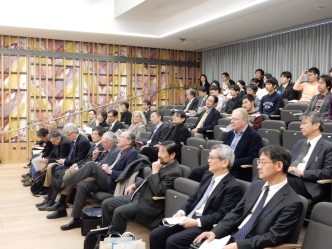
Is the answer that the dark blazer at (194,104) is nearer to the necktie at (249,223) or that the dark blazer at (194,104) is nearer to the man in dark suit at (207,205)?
the man in dark suit at (207,205)

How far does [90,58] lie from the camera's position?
32.2ft

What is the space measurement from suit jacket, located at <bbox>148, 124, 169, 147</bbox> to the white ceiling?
2.52 m

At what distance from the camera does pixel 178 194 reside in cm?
→ 324

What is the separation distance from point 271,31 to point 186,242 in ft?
21.9

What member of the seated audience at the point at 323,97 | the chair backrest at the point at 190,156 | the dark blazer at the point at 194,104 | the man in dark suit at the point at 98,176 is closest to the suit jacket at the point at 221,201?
the man in dark suit at the point at 98,176

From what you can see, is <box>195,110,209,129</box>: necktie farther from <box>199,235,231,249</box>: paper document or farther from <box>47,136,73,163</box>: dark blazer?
<box>199,235,231,249</box>: paper document

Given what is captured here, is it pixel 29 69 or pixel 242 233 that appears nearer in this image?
pixel 242 233

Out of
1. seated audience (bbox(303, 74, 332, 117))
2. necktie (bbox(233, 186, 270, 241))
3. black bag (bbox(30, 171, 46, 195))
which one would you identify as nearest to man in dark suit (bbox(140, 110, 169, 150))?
black bag (bbox(30, 171, 46, 195))

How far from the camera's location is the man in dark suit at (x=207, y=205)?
8.93ft

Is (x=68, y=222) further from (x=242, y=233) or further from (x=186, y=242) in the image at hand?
(x=242, y=233)

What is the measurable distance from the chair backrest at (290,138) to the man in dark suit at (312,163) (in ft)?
2.45

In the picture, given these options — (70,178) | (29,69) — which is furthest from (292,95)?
(29,69)

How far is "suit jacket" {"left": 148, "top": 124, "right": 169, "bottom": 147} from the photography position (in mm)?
5660

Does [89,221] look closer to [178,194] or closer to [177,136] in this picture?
[178,194]
